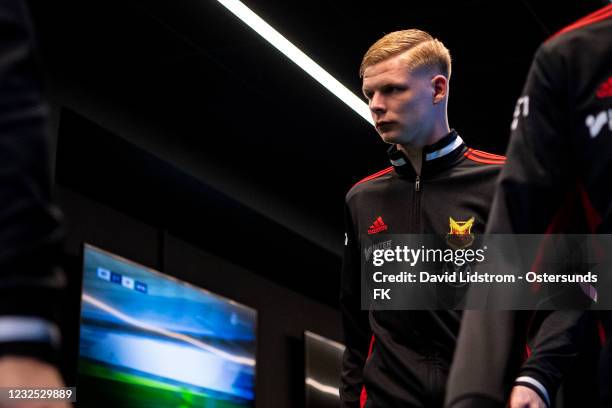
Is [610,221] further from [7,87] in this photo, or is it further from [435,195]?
[435,195]

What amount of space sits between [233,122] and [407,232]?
3.56 m

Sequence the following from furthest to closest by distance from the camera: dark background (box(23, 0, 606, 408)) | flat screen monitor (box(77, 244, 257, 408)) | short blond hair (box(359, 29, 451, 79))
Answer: flat screen monitor (box(77, 244, 257, 408)) < dark background (box(23, 0, 606, 408)) < short blond hair (box(359, 29, 451, 79))

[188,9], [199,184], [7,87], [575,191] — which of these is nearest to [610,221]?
[575,191]

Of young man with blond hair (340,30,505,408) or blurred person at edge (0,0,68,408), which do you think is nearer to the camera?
blurred person at edge (0,0,68,408)

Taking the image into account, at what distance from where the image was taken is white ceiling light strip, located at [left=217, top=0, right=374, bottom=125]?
461 centimetres

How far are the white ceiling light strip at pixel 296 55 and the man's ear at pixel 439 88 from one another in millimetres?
2185

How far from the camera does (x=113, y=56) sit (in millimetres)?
4996

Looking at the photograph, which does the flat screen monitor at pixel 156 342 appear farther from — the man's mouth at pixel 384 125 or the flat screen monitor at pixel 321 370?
the man's mouth at pixel 384 125

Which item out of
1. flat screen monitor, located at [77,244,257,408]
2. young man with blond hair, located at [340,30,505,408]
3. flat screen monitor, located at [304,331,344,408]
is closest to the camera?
young man with blond hair, located at [340,30,505,408]

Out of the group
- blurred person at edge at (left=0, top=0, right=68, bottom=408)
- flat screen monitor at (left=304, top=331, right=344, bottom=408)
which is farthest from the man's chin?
flat screen monitor at (left=304, top=331, right=344, bottom=408)

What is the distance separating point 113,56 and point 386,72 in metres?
2.86

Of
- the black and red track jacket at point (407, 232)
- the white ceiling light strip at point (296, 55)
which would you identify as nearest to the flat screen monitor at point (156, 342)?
the white ceiling light strip at point (296, 55)

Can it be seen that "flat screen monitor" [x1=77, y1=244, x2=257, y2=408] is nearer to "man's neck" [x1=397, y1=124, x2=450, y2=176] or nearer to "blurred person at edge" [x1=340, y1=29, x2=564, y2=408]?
"blurred person at edge" [x1=340, y1=29, x2=564, y2=408]

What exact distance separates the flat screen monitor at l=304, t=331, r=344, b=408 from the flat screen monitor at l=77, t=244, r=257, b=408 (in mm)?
831
